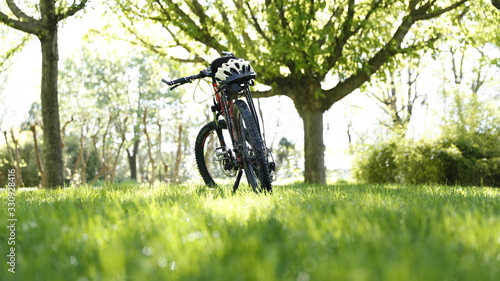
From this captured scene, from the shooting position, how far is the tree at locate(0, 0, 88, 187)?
1002 centimetres

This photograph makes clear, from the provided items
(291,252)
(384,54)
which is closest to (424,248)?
(291,252)

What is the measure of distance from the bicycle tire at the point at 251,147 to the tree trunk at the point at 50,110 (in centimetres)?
665

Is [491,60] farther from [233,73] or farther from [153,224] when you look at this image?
[153,224]

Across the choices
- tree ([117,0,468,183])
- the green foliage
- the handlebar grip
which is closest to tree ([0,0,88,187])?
tree ([117,0,468,183])

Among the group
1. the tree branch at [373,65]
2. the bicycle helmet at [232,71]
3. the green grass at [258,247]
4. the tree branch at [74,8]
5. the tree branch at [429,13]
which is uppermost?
the tree branch at [429,13]

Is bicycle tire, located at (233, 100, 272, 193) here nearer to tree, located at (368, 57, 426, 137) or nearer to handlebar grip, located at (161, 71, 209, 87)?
handlebar grip, located at (161, 71, 209, 87)

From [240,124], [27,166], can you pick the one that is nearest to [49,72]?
[240,124]

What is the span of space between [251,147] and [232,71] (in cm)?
84

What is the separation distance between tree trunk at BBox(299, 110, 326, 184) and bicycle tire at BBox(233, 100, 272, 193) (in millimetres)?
8486

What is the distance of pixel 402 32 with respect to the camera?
12.5 m

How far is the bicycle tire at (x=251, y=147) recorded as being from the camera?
15.1ft

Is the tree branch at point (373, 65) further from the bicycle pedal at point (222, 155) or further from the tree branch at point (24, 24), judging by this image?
the tree branch at point (24, 24)

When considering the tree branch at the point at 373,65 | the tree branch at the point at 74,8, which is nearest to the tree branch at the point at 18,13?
the tree branch at the point at 74,8

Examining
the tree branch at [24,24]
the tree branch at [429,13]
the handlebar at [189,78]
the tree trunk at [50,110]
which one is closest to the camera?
the handlebar at [189,78]
